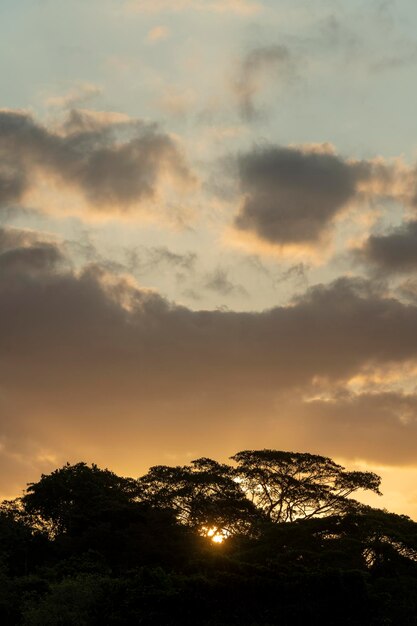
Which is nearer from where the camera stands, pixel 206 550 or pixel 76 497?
pixel 206 550

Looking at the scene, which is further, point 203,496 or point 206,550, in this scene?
point 203,496

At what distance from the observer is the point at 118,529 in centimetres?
7919

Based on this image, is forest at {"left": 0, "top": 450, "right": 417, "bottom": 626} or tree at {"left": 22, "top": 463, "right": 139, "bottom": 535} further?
tree at {"left": 22, "top": 463, "right": 139, "bottom": 535}

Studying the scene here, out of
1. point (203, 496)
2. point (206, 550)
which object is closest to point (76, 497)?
point (203, 496)

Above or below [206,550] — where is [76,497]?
above

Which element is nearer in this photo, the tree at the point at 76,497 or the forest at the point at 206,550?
the forest at the point at 206,550

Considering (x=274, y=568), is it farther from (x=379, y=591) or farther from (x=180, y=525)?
(x=180, y=525)

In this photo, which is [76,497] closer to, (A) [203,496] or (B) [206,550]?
(A) [203,496]

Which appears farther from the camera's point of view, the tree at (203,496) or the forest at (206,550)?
the tree at (203,496)

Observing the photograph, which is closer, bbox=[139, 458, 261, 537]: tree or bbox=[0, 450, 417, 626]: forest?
bbox=[0, 450, 417, 626]: forest

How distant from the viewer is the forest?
165 ft

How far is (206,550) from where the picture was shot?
70250 mm

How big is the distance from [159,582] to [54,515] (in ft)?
122

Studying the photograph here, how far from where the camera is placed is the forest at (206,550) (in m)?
50.4
